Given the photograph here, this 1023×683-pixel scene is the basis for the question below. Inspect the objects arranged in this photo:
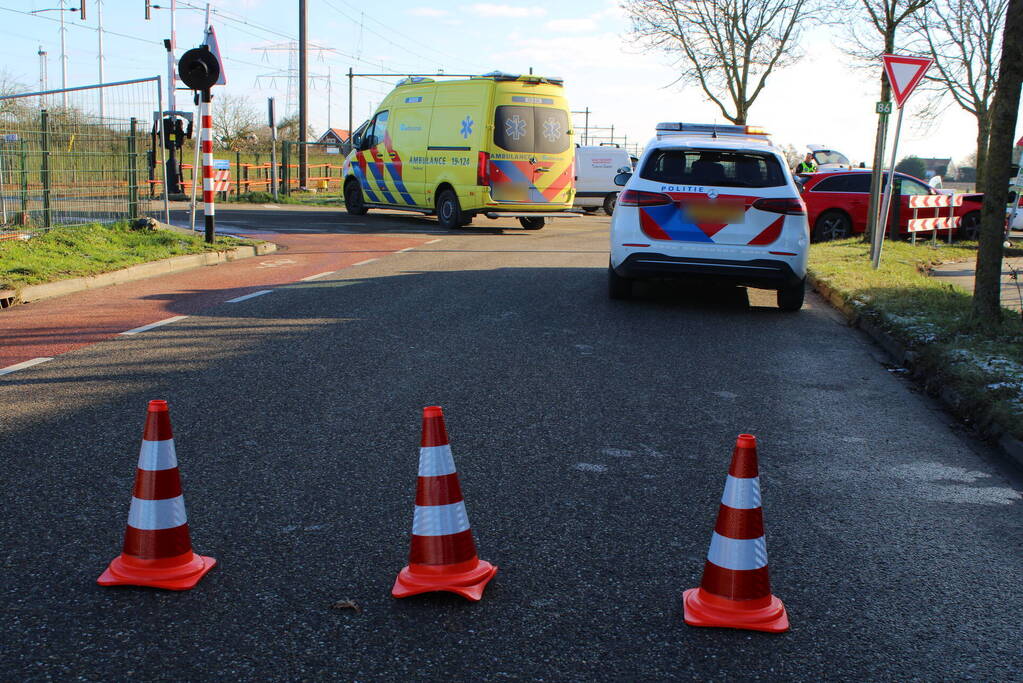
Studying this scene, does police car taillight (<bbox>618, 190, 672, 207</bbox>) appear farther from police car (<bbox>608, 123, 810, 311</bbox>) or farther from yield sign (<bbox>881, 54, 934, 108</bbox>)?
yield sign (<bbox>881, 54, 934, 108</bbox>)

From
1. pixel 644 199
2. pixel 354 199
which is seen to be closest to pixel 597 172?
pixel 354 199

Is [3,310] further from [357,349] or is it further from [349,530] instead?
[349,530]

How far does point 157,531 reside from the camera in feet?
11.2

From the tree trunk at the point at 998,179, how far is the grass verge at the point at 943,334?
22 cm

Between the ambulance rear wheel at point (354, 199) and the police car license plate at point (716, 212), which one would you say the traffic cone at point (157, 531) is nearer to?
the police car license plate at point (716, 212)

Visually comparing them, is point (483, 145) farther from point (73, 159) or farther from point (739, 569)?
point (739, 569)

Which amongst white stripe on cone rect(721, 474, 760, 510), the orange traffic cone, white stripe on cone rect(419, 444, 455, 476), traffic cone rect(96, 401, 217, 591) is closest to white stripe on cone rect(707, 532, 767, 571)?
the orange traffic cone

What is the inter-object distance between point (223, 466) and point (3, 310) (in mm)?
5931

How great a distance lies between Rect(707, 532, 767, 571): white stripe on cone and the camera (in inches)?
127

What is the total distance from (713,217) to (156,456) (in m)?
7.00

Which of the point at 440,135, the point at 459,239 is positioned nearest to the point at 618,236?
the point at 459,239

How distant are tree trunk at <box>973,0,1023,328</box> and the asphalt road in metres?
1.12

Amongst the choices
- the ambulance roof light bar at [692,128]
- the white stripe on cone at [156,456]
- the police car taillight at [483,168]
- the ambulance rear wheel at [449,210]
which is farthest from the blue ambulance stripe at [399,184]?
the white stripe on cone at [156,456]

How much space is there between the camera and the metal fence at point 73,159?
515 inches
